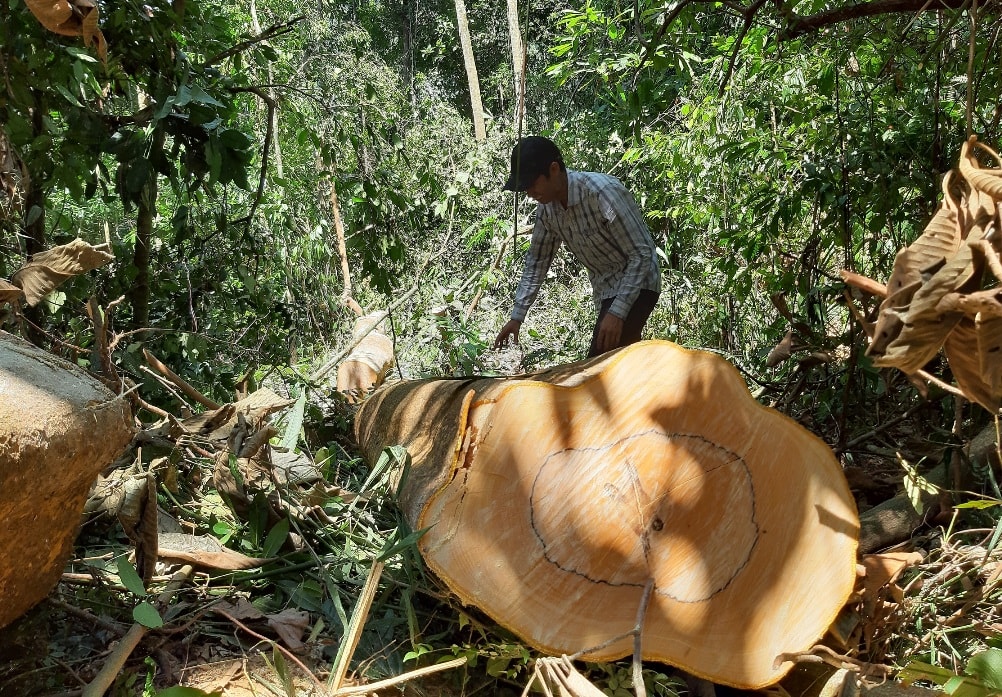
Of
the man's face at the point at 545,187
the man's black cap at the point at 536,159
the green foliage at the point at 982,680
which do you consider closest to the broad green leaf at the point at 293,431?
the man's black cap at the point at 536,159

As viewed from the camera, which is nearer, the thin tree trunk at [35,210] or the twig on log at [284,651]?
the twig on log at [284,651]

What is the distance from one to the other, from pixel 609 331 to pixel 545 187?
0.78m

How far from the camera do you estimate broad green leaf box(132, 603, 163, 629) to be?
5.76 feet

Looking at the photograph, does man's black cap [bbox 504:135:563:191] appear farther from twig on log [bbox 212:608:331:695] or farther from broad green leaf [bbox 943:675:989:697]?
broad green leaf [bbox 943:675:989:697]

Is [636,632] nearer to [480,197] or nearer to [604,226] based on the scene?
[604,226]

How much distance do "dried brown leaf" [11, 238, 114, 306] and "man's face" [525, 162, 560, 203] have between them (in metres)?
2.28

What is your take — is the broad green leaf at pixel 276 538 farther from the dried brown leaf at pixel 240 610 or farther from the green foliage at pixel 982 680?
the green foliage at pixel 982 680

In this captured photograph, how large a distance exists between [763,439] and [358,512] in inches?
49.3

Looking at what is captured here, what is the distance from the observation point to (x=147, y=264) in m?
4.36

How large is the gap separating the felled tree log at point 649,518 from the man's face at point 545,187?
1.92 meters

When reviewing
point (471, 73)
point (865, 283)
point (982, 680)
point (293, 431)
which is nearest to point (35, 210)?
point (293, 431)

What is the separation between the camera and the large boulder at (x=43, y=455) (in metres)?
1.42

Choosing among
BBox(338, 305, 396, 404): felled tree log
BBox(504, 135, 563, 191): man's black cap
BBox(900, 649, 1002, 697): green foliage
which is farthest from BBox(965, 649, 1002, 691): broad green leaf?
BBox(338, 305, 396, 404): felled tree log

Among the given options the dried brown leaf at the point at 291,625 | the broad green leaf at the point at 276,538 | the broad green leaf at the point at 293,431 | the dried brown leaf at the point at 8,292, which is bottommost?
the dried brown leaf at the point at 291,625
